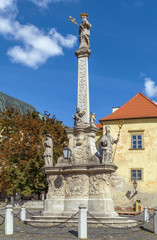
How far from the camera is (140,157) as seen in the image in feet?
88.9

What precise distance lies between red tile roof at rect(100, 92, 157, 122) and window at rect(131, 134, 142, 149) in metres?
1.63

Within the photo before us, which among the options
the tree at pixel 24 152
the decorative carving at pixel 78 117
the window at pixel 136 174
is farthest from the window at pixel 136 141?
the decorative carving at pixel 78 117

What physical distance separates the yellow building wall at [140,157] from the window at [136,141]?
9.9 inches

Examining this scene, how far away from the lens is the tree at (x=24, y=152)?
2672cm

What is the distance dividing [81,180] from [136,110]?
55.8 feet

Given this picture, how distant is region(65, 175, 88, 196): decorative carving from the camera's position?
497 inches

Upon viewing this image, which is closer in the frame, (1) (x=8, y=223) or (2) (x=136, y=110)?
(1) (x=8, y=223)

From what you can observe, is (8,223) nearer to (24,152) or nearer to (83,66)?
(83,66)

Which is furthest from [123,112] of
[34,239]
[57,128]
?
[34,239]

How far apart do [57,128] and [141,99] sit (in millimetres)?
8141

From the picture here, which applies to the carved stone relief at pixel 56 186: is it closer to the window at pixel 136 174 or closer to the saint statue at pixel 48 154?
the saint statue at pixel 48 154

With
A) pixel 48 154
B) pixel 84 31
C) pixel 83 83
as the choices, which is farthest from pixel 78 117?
pixel 84 31

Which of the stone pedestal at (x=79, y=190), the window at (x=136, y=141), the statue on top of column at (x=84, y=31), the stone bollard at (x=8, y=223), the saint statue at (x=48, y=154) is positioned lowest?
the stone bollard at (x=8, y=223)

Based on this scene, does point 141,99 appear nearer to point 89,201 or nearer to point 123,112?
point 123,112
